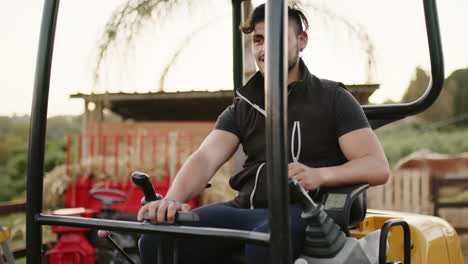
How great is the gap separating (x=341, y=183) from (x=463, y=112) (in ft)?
79.7

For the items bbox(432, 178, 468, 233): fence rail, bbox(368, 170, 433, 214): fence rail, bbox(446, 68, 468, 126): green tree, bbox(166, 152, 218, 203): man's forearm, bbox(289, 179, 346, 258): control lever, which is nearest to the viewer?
bbox(289, 179, 346, 258): control lever

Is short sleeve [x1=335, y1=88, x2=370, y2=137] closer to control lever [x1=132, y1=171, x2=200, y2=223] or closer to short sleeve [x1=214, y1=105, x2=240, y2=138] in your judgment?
short sleeve [x1=214, y1=105, x2=240, y2=138]

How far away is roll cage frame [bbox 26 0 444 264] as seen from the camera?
1.19m

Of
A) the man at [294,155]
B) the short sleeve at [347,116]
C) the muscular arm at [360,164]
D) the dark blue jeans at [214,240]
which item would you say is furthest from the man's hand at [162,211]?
the short sleeve at [347,116]

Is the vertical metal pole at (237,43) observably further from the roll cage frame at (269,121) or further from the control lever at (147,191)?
the control lever at (147,191)

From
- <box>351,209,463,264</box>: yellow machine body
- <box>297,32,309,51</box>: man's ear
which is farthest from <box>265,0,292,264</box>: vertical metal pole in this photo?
<box>351,209,463,264</box>: yellow machine body

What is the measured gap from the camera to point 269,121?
121 centimetres

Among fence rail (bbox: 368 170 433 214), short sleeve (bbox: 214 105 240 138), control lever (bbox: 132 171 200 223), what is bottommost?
fence rail (bbox: 368 170 433 214)

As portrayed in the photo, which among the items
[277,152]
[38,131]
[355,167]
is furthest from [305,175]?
[38,131]

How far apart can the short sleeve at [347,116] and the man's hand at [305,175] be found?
0.67 ft

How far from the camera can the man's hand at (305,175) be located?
1.56 metres

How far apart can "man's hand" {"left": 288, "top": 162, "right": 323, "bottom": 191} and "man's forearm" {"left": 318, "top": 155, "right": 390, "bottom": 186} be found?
1.5 inches

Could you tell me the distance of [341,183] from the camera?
1646 mm

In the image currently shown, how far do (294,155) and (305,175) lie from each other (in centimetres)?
18
